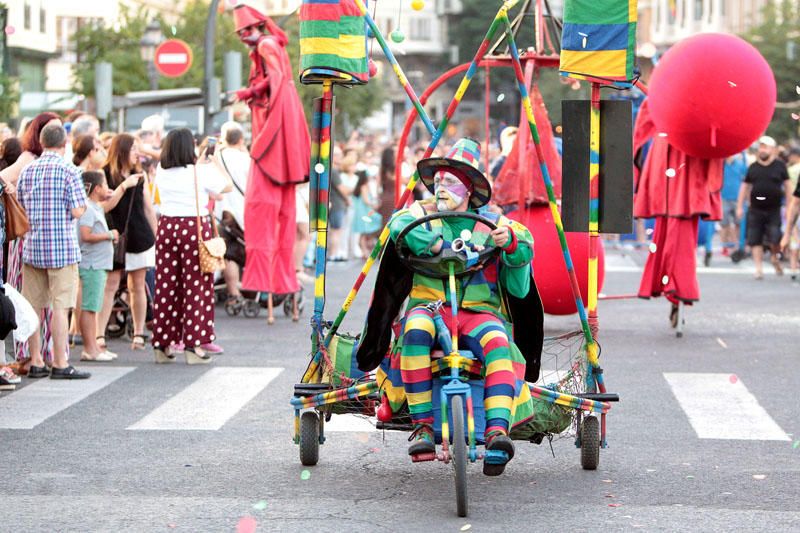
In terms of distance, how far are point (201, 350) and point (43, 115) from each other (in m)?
2.34

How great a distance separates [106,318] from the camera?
1381 centimetres

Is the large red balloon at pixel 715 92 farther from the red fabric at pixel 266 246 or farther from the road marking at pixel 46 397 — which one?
the road marking at pixel 46 397

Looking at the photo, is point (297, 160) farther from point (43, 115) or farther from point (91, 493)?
point (91, 493)

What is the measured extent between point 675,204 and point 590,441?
6.92 m

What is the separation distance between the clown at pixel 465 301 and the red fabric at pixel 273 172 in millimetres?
8028

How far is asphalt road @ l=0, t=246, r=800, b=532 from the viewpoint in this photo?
23.9 ft

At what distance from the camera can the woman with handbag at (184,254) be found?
13016mm

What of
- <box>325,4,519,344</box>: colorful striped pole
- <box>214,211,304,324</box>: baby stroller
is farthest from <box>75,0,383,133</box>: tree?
<box>325,4,519,344</box>: colorful striped pole

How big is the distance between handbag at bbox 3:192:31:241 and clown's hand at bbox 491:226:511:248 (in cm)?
456

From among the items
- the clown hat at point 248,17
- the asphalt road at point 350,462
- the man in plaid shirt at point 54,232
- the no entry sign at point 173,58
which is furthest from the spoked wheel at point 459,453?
the no entry sign at point 173,58

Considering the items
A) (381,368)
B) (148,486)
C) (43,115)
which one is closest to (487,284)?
(381,368)

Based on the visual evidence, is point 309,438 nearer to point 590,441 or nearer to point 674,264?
point 590,441

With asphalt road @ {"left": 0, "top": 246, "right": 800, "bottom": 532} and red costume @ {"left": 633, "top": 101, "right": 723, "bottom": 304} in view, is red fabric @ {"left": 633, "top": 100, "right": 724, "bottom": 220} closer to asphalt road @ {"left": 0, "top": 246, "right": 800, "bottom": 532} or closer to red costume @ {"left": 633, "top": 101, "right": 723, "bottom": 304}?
red costume @ {"left": 633, "top": 101, "right": 723, "bottom": 304}

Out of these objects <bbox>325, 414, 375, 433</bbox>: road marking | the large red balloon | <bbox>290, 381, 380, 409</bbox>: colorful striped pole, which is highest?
the large red balloon
